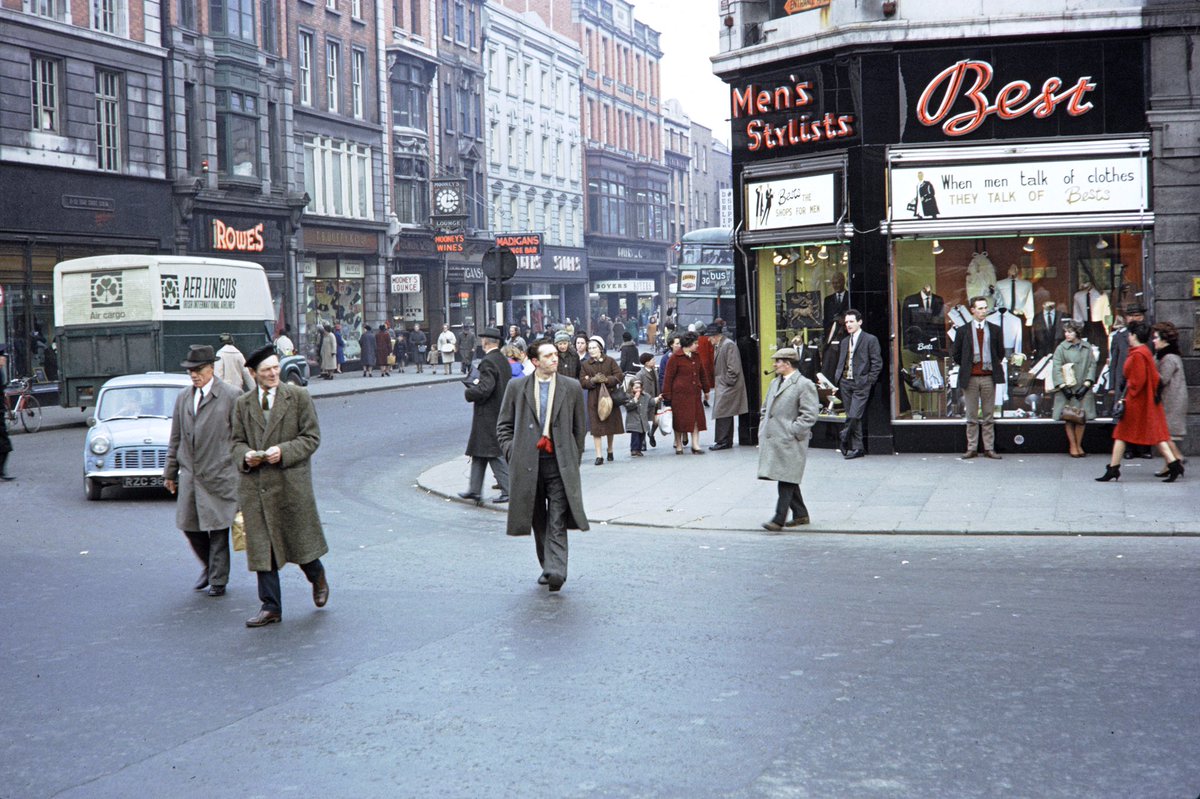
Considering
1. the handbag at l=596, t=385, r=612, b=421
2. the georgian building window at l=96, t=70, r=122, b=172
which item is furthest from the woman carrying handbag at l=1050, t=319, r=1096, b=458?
the georgian building window at l=96, t=70, r=122, b=172

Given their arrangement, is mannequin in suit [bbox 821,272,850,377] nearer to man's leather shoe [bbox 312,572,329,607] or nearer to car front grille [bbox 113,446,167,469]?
car front grille [bbox 113,446,167,469]

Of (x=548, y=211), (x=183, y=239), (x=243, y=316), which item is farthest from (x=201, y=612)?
(x=548, y=211)

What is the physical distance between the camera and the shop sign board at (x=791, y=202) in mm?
17953

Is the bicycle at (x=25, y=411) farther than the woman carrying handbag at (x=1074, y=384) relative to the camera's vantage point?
Result: Yes

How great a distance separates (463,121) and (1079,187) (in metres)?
43.0

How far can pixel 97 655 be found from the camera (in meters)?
7.72

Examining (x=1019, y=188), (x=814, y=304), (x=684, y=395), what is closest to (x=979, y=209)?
(x=1019, y=188)

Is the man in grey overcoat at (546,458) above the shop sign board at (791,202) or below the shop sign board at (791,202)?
below

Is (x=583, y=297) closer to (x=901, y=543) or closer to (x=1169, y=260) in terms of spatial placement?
(x=1169, y=260)

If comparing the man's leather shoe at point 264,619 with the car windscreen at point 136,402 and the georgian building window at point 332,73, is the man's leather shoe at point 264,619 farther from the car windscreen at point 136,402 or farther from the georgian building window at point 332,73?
the georgian building window at point 332,73

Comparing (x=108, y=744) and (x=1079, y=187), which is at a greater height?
(x=1079, y=187)

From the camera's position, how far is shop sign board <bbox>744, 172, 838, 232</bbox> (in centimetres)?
1795

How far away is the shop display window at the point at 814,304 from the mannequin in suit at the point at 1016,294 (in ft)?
6.57

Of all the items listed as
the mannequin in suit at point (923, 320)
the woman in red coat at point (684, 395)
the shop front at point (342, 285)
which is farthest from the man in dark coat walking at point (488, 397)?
the shop front at point (342, 285)
